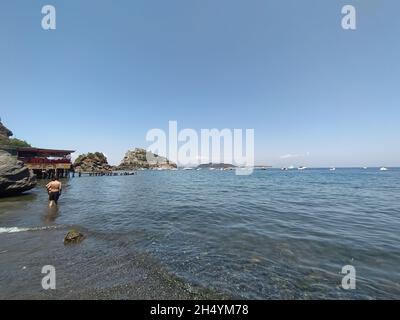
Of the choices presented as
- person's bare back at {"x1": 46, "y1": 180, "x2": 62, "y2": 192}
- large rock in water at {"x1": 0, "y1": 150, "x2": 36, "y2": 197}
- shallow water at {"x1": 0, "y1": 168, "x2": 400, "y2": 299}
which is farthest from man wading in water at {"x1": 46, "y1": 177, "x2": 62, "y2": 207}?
large rock in water at {"x1": 0, "y1": 150, "x2": 36, "y2": 197}

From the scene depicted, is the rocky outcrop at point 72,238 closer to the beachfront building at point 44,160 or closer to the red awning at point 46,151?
the beachfront building at point 44,160

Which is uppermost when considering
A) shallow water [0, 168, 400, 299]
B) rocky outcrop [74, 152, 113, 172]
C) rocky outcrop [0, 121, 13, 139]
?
rocky outcrop [0, 121, 13, 139]

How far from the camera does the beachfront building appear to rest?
45469 mm

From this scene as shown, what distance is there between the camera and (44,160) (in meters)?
47.4

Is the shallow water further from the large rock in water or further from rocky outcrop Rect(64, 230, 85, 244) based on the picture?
the large rock in water

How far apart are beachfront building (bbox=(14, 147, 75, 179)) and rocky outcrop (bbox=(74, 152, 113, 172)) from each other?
43664mm

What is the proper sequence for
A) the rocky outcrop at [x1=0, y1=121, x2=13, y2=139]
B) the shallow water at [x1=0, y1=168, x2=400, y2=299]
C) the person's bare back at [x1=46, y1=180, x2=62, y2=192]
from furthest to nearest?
the rocky outcrop at [x1=0, y1=121, x2=13, y2=139]
the person's bare back at [x1=46, y1=180, x2=62, y2=192]
the shallow water at [x1=0, y1=168, x2=400, y2=299]

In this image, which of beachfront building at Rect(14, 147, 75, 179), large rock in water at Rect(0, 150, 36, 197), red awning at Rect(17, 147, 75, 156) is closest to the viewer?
large rock in water at Rect(0, 150, 36, 197)

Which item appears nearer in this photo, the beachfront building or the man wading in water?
the man wading in water

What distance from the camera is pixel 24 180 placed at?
2162 cm

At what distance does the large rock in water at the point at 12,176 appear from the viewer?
1922 cm
